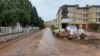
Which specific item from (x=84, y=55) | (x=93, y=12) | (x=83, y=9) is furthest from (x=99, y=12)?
(x=84, y=55)

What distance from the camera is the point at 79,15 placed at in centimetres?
10450

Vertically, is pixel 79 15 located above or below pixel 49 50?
above

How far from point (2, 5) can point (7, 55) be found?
574 inches

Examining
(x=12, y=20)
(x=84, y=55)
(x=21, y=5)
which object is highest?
(x=21, y=5)

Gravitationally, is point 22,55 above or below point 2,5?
below

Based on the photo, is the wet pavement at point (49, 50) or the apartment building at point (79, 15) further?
the apartment building at point (79, 15)

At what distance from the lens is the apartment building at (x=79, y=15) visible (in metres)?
98.6

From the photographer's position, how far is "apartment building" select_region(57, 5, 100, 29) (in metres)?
98.6

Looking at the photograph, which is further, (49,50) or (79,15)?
(79,15)

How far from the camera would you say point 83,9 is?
105188mm

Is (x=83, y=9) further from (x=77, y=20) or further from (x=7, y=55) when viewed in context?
(x=7, y=55)

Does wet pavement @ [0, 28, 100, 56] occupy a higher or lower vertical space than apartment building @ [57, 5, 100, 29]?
lower

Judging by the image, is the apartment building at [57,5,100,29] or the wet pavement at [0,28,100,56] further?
the apartment building at [57,5,100,29]

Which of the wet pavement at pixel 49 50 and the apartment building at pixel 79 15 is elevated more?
the apartment building at pixel 79 15
